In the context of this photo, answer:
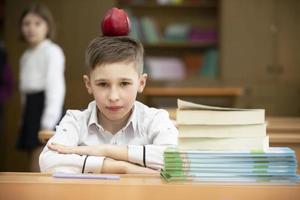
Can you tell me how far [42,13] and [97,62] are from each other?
2536mm

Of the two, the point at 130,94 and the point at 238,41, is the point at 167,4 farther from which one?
the point at 130,94

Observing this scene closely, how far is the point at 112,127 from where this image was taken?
6.05 ft

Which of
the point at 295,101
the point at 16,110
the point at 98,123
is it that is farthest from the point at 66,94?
the point at 98,123

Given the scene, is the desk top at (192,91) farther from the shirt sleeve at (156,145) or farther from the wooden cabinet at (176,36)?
the shirt sleeve at (156,145)

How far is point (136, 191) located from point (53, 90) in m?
2.88

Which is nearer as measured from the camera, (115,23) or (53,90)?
(115,23)

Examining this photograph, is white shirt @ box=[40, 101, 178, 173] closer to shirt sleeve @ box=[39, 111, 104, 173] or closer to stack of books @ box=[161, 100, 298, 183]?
shirt sleeve @ box=[39, 111, 104, 173]

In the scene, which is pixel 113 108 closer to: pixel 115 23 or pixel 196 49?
pixel 115 23

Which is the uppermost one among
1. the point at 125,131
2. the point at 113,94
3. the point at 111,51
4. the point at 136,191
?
the point at 111,51

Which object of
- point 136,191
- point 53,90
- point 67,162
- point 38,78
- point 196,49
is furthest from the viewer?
point 196,49

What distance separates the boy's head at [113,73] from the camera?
1706 mm

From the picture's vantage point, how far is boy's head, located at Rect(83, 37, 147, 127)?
171cm

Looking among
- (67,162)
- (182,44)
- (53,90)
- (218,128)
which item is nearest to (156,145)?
(67,162)

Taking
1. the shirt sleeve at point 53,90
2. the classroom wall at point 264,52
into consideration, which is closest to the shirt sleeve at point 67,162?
the shirt sleeve at point 53,90
